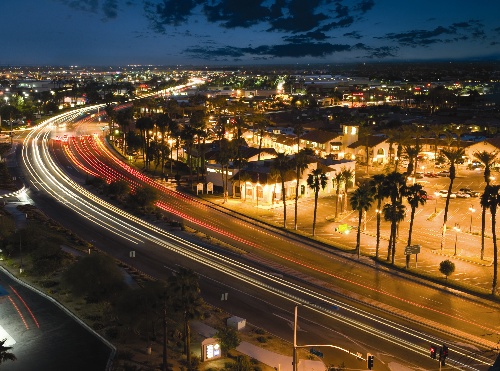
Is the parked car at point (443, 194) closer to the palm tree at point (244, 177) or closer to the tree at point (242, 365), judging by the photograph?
the palm tree at point (244, 177)

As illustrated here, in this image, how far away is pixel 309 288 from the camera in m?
39.6

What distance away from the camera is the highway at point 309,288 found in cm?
3200

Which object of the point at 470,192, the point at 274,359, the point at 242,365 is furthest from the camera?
the point at 470,192

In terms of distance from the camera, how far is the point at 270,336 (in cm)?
3203

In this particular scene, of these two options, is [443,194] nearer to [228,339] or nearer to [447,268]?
[447,268]

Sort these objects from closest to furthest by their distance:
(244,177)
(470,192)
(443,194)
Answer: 1. (244,177)
2. (443,194)
3. (470,192)

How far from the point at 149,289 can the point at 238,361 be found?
6.32m

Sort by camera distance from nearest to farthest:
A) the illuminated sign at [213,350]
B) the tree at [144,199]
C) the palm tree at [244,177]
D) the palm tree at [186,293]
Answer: the palm tree at [186,293] → the illuminated sign at [213,350] → the tree at [144,199] → the palm tree at [244,177]

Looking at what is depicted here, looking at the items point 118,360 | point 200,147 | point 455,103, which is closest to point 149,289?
point 118,360

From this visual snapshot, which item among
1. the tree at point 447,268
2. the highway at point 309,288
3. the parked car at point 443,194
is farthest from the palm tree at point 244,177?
the tree at point 447,268

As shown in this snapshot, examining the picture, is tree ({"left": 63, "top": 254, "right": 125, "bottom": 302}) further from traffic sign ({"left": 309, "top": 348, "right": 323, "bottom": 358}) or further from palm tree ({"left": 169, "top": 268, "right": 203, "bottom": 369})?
traffic sign ({"left": 309, "top": 348, "right": 323, "bottom": 358})

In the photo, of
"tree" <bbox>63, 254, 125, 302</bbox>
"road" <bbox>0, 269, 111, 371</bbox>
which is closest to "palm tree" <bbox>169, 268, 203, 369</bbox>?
"road" <bbox>0, 269, 111, 371</bbox>

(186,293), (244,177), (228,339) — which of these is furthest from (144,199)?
(186,293)

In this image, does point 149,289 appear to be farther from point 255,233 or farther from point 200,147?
point 200,147
